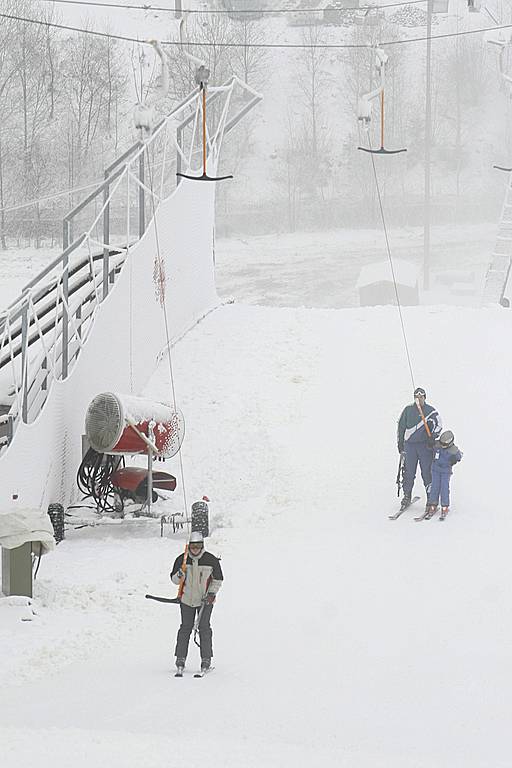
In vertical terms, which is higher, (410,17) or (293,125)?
(410,17)

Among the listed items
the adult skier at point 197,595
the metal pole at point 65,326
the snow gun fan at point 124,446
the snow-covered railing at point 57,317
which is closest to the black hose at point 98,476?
the snow gun fan at point 124,446

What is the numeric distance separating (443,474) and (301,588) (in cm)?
319

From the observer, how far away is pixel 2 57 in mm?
54406

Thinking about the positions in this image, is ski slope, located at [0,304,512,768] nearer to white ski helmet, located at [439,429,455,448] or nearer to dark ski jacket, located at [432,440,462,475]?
dark ski jacket, located at [432,440,462,475]

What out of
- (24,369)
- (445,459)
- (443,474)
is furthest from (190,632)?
(445,459)

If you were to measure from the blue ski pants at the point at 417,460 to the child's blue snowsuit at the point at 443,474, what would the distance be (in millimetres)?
466

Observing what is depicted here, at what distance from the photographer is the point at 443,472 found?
1502cm

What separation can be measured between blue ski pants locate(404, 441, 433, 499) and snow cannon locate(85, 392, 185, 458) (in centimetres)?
302

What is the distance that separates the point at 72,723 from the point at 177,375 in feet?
36.7

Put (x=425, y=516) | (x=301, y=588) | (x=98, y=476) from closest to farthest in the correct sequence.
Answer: (x=301, y=588) < (x=425, y=516) < (x=98, y=476)

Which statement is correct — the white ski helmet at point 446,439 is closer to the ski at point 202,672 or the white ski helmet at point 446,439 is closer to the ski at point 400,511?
the ski at point 400,511

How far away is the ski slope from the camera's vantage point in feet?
28.8

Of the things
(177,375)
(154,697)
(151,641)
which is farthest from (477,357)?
(154,697)

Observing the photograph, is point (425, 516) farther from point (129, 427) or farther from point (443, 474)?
point (129, 427)
